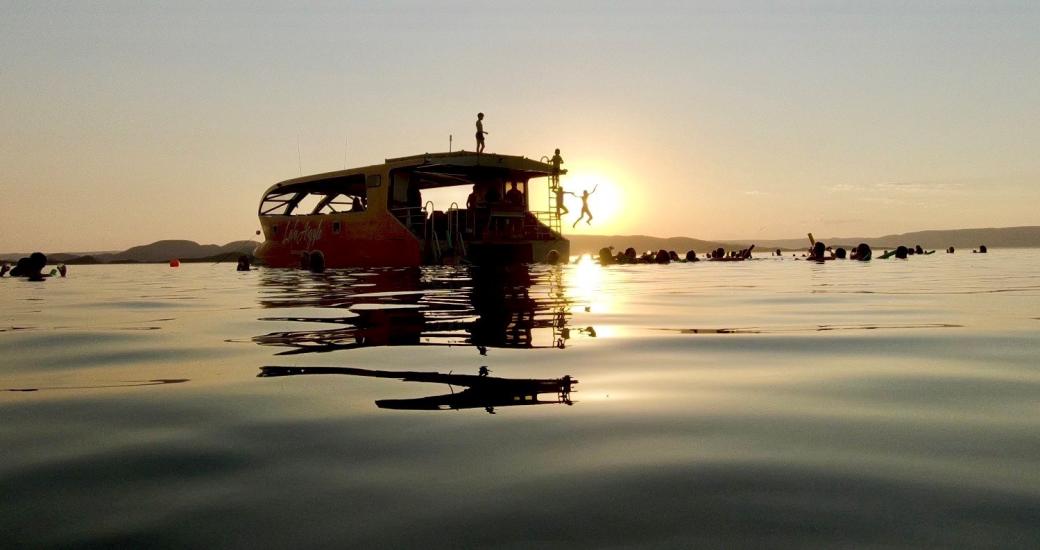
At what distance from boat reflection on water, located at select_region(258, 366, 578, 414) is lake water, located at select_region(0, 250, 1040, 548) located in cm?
3

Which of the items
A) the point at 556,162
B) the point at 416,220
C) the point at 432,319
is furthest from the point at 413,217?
the point at 432,319

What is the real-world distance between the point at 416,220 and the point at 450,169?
92.7 inches

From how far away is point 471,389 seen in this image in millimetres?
3371

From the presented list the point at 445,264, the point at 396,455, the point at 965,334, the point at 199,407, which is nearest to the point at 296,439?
the point at 396,455

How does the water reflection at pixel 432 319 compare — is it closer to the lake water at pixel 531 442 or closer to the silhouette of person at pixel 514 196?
the lake water at pixel 531 442

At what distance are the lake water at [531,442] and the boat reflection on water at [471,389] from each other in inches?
1.2

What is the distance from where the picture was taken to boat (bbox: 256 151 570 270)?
24875mm

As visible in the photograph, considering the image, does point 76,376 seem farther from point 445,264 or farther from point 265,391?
point 445,264

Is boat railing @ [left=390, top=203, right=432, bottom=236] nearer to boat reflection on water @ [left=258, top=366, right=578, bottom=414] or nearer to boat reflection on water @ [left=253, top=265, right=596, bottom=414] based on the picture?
boat reflection on water @ [left=253, top=265, right=596, bottom=414]

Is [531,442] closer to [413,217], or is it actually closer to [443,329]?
[443,329]

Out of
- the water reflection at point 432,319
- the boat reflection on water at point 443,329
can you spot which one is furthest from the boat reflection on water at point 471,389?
the water reflection at point 432,319

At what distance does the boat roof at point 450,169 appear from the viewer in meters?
24.0

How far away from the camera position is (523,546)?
1537 millimetres

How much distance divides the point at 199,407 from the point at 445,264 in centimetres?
2284
